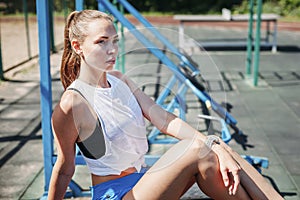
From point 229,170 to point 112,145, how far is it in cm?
48

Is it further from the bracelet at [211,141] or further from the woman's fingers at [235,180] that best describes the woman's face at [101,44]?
the woman's fingers at [235,180]

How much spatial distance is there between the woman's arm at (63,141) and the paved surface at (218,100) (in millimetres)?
493

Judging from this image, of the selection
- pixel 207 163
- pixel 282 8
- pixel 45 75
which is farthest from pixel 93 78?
pixel 282 8

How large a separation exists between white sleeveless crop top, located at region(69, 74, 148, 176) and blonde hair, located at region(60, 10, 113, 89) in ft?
0.29

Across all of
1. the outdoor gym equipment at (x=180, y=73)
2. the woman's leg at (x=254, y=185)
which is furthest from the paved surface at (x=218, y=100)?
the woman's leg at (x=254, y=185)

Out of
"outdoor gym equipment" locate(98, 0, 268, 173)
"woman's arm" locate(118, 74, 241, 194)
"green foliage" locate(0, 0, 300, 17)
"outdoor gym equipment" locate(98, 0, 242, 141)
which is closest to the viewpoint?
"woman's arm" locate(118, 74, 241, 194)

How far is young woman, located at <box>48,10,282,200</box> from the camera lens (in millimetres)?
1803

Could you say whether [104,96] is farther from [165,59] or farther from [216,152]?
[165,59]

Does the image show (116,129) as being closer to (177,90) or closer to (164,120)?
(164,120)

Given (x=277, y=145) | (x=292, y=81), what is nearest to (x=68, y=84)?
(x=277, y=145)

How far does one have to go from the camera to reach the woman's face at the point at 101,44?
1.85 m

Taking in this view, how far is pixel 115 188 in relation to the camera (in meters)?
1.92

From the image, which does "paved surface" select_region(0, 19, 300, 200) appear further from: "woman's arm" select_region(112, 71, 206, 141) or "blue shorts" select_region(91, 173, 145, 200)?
"blue shorts" select_region(91, 173, 145, 200)

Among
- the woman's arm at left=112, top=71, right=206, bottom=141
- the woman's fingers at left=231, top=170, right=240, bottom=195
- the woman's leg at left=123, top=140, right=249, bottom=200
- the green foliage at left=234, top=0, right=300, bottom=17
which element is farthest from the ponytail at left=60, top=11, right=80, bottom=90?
the green foliage at left=234, top=0, right=300, bottom=17
